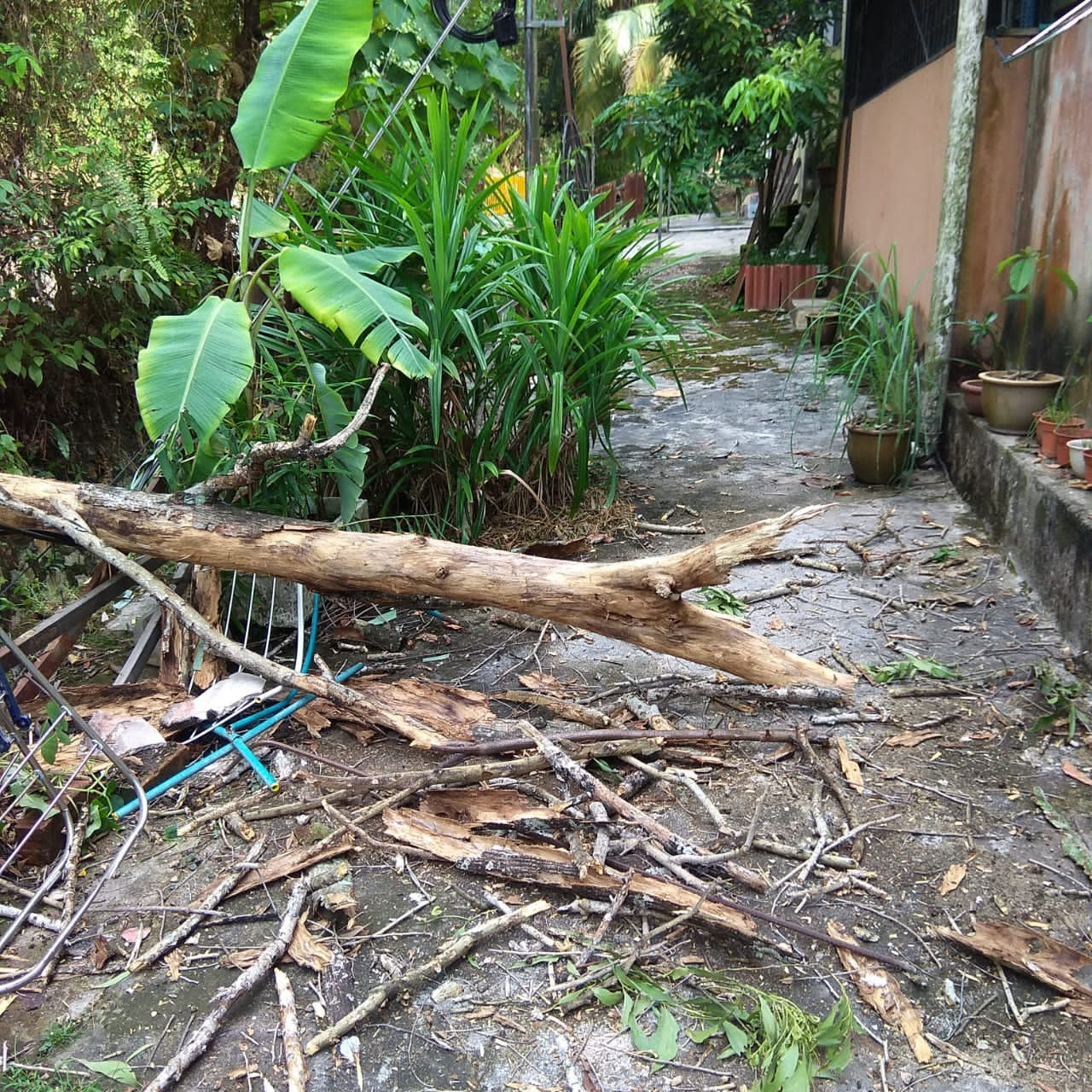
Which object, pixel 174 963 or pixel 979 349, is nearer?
pixel 174 963

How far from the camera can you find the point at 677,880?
2.26 meters

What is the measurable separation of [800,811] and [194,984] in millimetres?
1646

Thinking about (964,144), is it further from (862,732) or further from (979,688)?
(862,732)

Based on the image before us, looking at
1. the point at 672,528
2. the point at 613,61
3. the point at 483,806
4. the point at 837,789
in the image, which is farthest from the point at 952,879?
the point at 613,61

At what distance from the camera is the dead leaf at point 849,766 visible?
2650mm

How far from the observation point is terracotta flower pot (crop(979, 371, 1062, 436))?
4141mm

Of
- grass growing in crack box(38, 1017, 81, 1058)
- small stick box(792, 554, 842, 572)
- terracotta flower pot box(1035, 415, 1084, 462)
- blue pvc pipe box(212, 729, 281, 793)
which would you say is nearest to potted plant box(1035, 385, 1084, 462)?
terracotta flower pot box(1035, 415, 1084, 462)

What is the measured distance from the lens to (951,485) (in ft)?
16.4

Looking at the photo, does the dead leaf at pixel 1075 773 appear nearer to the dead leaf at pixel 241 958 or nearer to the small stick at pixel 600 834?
the small stick at pixel 600 834

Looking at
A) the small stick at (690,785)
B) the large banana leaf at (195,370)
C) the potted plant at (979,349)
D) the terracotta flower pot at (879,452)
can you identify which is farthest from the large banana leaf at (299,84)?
the potted plant at (979,349)

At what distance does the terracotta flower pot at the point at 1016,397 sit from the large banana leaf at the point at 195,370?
11.3ft

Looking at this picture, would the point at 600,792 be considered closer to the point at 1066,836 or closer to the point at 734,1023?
the point at 734,1023

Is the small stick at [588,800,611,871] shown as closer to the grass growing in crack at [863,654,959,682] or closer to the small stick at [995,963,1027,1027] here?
the small stick at [995,963,1027,1027]

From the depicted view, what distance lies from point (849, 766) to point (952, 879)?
49 cm
